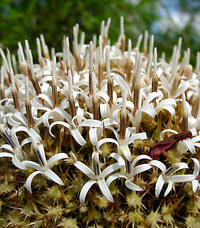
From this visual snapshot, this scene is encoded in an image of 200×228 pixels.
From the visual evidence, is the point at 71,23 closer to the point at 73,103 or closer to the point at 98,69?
the point at 98,69

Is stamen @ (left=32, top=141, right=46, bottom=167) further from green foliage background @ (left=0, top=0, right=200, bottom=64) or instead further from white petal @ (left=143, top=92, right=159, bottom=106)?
green foliage background @ (left=0, top=0, right=200, bottom=64)

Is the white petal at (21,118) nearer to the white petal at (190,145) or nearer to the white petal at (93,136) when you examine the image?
the white petal at (93,136)

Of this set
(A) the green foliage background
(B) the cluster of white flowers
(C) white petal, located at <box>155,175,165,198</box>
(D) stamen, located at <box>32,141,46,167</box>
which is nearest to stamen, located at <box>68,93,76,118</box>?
(B) the cluster of white flowers

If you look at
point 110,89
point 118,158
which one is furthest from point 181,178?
point 110,89

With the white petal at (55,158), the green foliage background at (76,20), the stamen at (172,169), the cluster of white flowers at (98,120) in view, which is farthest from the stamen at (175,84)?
the green foliage background at (76,20)

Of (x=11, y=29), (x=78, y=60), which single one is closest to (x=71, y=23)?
(x=11, y=29)

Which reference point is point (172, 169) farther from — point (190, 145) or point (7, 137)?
point (7, 137)
